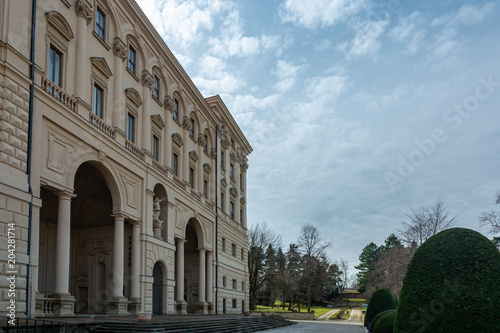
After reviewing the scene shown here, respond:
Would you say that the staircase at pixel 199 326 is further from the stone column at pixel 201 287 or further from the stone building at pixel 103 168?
the stone column at pixel 201 287

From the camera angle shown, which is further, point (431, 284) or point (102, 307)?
point (102, 307)

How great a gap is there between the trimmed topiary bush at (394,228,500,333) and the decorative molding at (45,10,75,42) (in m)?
16.4

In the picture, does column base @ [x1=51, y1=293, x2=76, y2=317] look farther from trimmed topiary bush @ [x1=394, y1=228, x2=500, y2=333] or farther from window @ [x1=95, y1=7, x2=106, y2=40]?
trimmed topiary bush @ [x1=394, y1=228, x2=500, y2=333]

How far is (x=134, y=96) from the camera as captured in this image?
26.1 metres

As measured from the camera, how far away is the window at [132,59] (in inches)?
1054

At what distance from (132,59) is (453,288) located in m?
22.1

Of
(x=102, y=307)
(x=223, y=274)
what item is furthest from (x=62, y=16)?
(x=223, y=274)

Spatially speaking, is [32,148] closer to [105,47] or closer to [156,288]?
[105,47]

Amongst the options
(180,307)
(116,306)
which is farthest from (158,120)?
(180,307)

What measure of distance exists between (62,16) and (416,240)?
1388 inches

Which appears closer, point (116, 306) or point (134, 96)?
point (116, 306)

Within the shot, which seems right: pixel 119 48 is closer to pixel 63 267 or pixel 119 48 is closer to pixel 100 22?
pixel 100 22

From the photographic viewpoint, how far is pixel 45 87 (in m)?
18.2

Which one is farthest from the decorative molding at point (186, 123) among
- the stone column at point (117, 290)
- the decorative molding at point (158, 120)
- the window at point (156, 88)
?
the stone column at point (117, 290)
